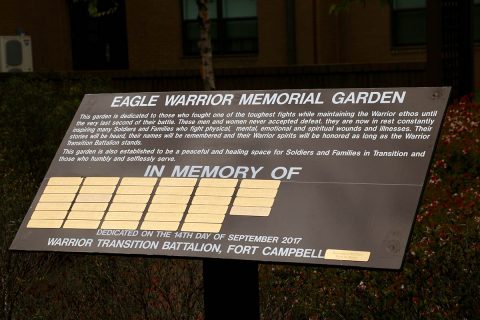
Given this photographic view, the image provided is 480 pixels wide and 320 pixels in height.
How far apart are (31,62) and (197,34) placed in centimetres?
392

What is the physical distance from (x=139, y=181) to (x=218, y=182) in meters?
0.41

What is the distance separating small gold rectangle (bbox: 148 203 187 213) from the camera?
5.16 metres

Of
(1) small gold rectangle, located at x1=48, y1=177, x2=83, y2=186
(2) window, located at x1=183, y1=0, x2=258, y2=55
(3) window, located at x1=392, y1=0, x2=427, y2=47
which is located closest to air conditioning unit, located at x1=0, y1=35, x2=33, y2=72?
(2) window, located at x1=183, y1=0, x2=258, y2=55

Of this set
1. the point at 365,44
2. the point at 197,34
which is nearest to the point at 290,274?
the point at 365,44

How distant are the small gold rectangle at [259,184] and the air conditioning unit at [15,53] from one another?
21.7 m

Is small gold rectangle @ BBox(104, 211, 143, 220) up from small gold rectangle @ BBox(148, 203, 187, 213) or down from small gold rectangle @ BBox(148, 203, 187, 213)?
down

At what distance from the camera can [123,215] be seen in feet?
17.3

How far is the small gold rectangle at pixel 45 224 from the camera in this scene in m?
5.39

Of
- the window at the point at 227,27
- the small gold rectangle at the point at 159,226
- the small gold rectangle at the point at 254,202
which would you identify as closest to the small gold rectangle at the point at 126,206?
the small gold rectangle at the point at 159,226

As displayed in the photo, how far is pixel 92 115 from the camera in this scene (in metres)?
5.91

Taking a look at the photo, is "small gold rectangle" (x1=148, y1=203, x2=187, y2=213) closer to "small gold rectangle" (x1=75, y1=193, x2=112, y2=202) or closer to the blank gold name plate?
the blank gold name plate

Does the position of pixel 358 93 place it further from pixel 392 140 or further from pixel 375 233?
pixel 375 233

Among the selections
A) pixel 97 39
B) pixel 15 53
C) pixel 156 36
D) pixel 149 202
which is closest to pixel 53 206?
pixel 149 202

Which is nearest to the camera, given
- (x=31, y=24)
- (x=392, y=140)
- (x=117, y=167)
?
(x=392, y=140)
